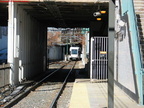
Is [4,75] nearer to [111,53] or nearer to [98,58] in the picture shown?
[98,58]

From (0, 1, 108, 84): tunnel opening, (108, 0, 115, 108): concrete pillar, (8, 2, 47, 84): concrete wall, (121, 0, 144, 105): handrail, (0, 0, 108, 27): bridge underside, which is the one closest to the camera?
(108, 0, 115, 108): concrete pillar

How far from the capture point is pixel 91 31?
20.1m

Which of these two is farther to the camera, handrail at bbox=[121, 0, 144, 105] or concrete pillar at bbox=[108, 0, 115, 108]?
handrail at bbox=[121, 0, 144, 105]

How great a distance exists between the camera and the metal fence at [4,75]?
12.3m

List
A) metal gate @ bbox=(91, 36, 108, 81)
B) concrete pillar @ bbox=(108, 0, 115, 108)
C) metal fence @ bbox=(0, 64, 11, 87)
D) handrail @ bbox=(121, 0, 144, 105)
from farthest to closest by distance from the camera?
metal gate @ bbox=(91, 36, 108, 81) < metal fence @ bbox=(0, 64, 11, 87) < handrail @ bbox=(121, 0, 144, 105) < concrete pillar @ bbox=(108, 0, 115, 108)

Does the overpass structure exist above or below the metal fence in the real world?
above

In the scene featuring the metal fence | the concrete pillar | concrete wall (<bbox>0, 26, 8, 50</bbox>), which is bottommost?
the metal fence

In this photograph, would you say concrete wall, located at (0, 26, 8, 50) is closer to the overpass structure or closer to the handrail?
the overpass structure

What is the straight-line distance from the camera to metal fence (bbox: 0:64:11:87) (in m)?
12.3

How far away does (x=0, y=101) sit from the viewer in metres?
10.3

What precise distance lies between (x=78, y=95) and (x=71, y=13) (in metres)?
8.80

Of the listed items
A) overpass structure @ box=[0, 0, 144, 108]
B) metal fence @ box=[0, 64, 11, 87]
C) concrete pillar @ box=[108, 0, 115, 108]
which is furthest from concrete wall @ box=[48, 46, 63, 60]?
concrete pillar @ box=[108, 0, 115, 108]

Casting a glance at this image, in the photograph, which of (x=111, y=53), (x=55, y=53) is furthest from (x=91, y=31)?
(x=55, y=53)

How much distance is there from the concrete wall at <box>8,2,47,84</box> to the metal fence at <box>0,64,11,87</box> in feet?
1.32
